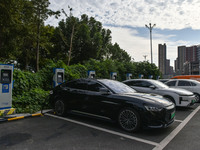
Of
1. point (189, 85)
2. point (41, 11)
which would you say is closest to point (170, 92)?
point (189, 85)

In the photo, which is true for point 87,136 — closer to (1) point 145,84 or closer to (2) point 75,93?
(2) point 75,93

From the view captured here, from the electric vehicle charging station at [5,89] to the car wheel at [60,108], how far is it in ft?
4.63

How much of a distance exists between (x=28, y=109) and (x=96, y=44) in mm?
26842

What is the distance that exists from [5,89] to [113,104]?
361 centimetres

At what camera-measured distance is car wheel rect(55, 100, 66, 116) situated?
565 centimetres

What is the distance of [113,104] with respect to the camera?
14.9ft

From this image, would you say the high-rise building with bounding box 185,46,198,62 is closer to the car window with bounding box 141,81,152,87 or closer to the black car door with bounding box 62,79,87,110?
the car window with bounding box 141,81,152,87

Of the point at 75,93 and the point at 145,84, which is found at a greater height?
the point at 145,84

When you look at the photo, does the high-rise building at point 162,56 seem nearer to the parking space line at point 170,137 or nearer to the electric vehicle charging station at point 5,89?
the parking space line at point 170,137

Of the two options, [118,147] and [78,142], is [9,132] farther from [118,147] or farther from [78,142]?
[118,147]

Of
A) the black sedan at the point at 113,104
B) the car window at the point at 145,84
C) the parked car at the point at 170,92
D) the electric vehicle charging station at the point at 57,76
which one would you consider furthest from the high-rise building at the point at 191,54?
the black sedan at the point at 113,104

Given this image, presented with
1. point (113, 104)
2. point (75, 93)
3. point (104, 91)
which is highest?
point (104, 91)

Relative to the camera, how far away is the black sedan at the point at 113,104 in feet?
13.4

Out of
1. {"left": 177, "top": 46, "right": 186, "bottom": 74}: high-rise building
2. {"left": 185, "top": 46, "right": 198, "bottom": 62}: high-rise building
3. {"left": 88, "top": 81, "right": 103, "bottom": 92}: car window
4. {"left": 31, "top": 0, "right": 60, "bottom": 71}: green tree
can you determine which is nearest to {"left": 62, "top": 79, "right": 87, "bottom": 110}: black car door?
{"left": 88, "top": 81, "right": 103, "bottom": 92}: car window
